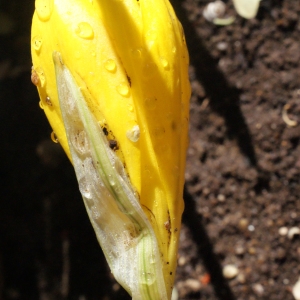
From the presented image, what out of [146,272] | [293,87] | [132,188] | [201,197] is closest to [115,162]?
[132,188]

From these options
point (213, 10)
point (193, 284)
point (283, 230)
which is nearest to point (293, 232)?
point (283, 230)

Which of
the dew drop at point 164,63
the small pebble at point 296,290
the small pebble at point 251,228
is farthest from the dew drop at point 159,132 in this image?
the small pebble at point 296,290

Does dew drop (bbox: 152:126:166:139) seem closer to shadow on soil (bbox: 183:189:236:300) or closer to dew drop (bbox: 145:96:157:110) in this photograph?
dew drop (bbox: 145:96:157:110)

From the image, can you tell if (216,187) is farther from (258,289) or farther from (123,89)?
(123,89)

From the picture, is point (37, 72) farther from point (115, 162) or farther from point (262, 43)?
point (262, 43)

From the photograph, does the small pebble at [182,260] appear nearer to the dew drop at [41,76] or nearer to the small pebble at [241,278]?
the small pebble at [241,278]
